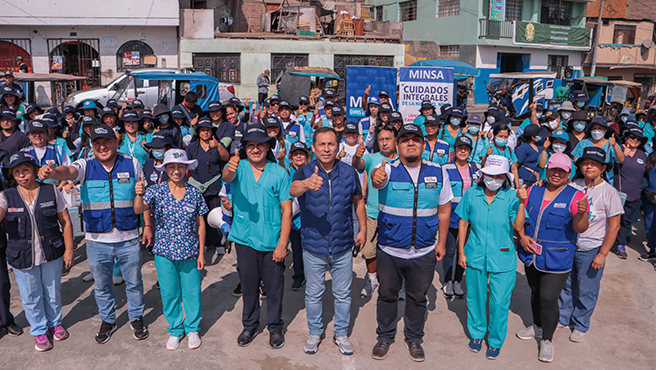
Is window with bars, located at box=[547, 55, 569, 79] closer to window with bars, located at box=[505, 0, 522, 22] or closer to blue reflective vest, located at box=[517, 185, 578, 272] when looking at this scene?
window with bars, located at box=[505, 0, 522, 22]

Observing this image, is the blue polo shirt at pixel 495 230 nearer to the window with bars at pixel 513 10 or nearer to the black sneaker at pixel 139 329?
the black sneaker at pixel 139 329

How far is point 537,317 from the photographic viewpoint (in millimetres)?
4945

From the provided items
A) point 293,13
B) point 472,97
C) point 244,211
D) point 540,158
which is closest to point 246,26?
point 293,13

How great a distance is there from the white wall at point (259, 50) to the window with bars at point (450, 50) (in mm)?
7843

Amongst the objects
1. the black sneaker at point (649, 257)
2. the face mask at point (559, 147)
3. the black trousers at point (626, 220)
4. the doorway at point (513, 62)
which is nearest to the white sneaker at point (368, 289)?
the face mask at point (559, 147)

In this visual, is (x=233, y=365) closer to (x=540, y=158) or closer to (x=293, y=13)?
(x=540, y=158)

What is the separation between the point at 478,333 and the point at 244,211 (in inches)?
99.2

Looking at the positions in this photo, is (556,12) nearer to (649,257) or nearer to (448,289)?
(649,257)

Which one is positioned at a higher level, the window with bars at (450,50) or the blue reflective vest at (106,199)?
the window with bars at (450,50)

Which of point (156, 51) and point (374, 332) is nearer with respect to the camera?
point (374, 332)

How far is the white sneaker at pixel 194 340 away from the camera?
477 centimetres

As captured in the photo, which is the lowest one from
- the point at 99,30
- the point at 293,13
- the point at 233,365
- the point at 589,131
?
the point at 233,365

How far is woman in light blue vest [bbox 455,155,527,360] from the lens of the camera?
14.5 ft

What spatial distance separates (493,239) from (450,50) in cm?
3263
